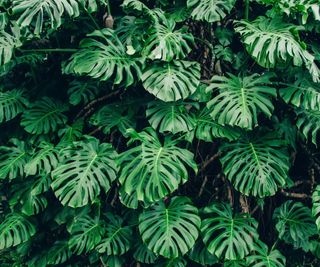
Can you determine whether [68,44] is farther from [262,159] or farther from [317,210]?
[317,210]

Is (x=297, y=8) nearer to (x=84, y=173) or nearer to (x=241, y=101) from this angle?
(x=241, y=101)

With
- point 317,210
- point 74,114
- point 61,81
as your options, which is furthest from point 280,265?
point 61,81

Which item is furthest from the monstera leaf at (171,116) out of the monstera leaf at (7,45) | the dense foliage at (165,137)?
the monstera leaf at (7,45)

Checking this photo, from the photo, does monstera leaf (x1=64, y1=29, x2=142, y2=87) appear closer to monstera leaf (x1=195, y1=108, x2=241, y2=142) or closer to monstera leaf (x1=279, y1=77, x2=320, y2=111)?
monstera leaf (x1=195, y1=108, x2=241, y2=142)

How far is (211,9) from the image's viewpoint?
97.3 inches

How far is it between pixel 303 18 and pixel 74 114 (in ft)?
4.79

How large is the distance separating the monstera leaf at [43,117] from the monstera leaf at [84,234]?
57 cm

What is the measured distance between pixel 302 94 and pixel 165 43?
2.40 ft

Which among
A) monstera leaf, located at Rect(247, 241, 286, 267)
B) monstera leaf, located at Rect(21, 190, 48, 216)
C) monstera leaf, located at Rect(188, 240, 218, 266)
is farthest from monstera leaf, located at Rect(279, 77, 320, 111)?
monstera leaf, located at Rect(21, 190, 48, 216)

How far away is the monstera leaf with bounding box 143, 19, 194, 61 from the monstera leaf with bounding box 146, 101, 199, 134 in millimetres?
238

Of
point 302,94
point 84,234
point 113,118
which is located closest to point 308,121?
point 302,94

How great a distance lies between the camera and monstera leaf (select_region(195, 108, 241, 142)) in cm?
233

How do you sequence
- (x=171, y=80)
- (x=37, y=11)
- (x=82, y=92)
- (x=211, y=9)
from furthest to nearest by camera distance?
(x=82, y=92)
(x=211, y=9)
(x=171, y=80)
(x=37, y=11)

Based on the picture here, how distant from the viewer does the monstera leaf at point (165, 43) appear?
7.75ft
